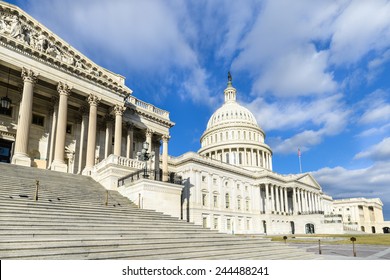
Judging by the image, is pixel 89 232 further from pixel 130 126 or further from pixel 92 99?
pixel 130 126

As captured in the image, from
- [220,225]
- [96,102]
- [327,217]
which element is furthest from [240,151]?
[96,102]

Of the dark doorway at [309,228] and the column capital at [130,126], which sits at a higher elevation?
the column capital at [130,126]

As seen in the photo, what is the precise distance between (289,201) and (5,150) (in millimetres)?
78913

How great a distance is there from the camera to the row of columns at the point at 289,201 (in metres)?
72.2

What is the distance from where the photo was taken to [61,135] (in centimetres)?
2508

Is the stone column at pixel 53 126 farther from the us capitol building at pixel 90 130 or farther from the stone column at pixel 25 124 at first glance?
the stone column at pixel 25 124

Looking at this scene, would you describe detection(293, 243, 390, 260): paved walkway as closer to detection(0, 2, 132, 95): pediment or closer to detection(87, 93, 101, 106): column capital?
detection(87, 93, 101, 106): column capital

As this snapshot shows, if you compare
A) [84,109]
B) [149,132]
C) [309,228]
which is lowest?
[309,228]

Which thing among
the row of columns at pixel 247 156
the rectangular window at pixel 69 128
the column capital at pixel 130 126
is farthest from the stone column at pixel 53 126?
the row of columns at pixel 247 156

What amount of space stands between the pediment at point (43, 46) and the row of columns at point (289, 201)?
173ft

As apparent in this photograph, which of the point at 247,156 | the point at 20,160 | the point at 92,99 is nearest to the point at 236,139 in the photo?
the point at 247,156

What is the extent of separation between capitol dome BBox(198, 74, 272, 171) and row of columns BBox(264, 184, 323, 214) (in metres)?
11.3

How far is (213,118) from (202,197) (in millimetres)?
54493

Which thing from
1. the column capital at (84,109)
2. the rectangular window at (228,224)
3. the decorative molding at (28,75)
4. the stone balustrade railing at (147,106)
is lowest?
the rectangular window at (228,224)
